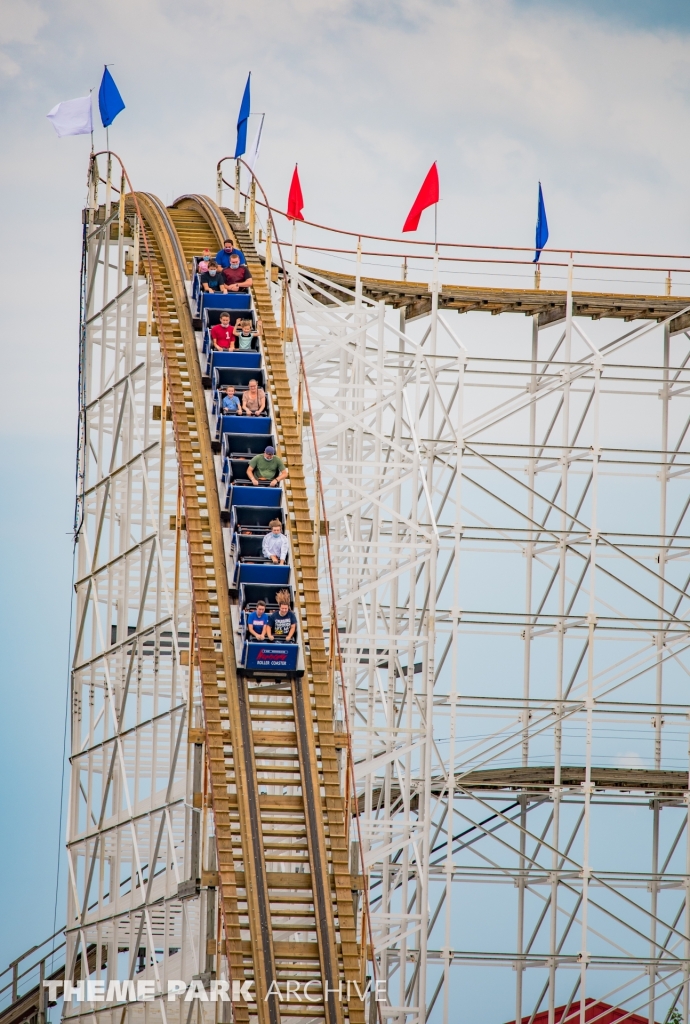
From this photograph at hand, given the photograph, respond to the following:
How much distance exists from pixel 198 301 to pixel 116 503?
377cm

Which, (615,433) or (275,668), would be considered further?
(615,433)

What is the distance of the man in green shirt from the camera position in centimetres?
1820

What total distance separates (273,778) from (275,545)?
254cm

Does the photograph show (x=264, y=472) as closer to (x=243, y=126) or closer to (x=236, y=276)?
(x=236, y=276)

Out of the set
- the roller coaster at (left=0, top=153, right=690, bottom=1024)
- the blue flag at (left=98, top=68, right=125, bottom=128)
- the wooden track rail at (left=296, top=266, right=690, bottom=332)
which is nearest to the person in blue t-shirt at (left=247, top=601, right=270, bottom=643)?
the roller coaster at (left=0, top=153, right=690, bottom=1024)

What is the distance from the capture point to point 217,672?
1683 centimetres

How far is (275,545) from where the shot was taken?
682 inches

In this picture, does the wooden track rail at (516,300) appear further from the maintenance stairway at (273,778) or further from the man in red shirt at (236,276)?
the maintenance stairway at (273,778)

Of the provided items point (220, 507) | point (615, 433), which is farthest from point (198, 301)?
point (615, 433)

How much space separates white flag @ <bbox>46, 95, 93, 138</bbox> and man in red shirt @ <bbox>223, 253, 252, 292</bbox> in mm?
4331

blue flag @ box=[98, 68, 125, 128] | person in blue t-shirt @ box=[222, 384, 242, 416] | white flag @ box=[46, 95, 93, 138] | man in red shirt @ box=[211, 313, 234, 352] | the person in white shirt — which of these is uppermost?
blue flag @ box=[98, 68, 125, 128]

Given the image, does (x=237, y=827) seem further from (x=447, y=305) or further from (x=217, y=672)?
(x=447, y=305)

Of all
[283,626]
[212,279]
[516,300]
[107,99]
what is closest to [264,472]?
[283,626]

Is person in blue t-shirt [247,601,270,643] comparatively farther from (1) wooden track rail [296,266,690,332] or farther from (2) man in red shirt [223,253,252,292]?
(1) wooden track rail [296,266,690,332]
